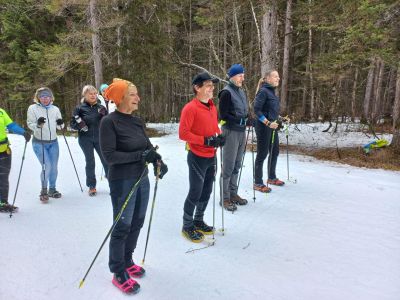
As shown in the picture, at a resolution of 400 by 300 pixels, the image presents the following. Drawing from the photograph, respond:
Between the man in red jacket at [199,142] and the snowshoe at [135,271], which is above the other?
the man in red jacket at [199,142]

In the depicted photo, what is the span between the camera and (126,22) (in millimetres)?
12945

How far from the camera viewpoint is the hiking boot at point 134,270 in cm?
334

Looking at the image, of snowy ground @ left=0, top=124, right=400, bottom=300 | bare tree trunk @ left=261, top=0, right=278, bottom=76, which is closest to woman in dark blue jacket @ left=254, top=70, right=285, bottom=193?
snowy ground @ left=0, top=124, right=400, bottom=300

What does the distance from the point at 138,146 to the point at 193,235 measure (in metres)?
1.68

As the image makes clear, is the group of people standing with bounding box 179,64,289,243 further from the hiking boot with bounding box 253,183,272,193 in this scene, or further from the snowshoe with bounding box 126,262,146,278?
the snowshoe with bounding box 126,262,146,278

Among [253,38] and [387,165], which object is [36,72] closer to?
[253,38]

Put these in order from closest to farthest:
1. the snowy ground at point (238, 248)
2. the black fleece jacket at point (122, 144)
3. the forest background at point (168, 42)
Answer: the black fleece jacket at point (122, 144)
the snowy ground at point (238, 248)
the forest background at point (168, 42)

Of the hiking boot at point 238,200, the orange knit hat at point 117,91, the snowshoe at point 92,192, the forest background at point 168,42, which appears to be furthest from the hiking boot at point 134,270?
the forest background at point 168,42

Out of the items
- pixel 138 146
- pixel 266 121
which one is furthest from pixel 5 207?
pixel 266 121

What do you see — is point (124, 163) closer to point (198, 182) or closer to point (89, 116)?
point (198, 182)

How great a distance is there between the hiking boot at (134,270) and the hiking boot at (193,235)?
919 mm

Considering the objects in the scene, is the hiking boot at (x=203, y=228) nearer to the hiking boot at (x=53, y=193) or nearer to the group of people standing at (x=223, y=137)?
the group of people standing at (x=223, y=137)

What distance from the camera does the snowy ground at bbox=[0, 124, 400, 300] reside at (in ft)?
10.5

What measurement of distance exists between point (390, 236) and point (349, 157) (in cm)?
483
